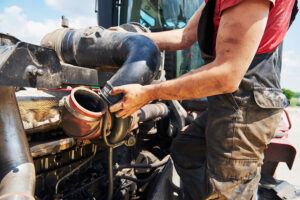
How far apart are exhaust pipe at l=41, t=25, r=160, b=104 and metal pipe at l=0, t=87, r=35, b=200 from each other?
14.5 inches

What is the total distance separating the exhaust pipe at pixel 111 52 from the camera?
105 cm

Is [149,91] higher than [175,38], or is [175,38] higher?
[175,38]

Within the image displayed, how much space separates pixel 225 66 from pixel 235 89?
139 millimetres

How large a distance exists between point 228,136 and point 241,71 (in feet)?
1.23

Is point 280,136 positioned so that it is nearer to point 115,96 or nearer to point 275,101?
point 275,101

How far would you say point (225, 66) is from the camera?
0.94 meters

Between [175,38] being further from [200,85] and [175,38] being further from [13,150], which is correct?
[13,150]

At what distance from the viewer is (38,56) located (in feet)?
2.61

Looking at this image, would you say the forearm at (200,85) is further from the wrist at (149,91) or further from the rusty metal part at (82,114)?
the rusty metal part at (82,114)

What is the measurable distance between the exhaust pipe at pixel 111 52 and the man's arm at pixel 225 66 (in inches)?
2.7

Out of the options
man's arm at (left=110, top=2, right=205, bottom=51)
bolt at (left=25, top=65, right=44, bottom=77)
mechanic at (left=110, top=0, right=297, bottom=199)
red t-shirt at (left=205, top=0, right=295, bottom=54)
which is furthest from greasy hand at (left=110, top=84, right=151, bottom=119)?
man's arm at (left=110, top=2, right=205, bottom=51)

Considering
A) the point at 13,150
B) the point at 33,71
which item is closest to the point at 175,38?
the point at 33,71

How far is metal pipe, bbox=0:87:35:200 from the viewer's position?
0.78 meters

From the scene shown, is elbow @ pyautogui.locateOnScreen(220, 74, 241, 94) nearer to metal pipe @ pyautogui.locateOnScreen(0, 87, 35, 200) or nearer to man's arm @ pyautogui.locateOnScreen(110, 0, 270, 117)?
man's arm @ pyautogui.locateOnScreen(110, 0, 270, 117)
